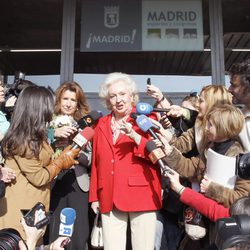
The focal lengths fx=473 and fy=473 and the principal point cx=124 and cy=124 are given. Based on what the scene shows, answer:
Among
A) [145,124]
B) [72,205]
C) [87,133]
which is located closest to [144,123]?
[145,124]

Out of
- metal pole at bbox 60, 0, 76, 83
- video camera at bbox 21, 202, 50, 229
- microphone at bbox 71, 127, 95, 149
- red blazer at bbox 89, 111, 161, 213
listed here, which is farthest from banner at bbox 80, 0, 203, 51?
video camera at bbox 21, 202, 50, 229

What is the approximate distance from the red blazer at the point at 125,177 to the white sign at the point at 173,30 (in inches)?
68.4

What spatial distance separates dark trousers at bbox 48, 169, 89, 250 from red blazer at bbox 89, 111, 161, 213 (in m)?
0.18

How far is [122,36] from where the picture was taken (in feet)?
16.1

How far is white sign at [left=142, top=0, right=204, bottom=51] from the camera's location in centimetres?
489

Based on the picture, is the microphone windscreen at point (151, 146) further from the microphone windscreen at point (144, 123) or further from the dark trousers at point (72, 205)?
the dark trousers at point (72, 205)

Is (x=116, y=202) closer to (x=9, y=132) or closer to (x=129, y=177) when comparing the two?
(x=129, y=177)

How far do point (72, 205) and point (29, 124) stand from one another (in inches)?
28.7

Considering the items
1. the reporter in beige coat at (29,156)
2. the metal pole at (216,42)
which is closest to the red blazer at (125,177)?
the reporter in beige coat at (29,156)

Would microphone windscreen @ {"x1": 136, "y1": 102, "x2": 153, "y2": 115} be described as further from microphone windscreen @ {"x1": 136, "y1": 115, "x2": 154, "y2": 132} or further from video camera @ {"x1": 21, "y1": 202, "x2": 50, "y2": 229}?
video camera @ {"x1": 21, "y1": 202, "x2": 50, "y2": 229}

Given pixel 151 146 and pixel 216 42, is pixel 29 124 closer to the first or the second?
pixel 151 146

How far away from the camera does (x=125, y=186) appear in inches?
128

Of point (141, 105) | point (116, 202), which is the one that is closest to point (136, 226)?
point (116, 202)

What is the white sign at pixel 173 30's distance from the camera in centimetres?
489
